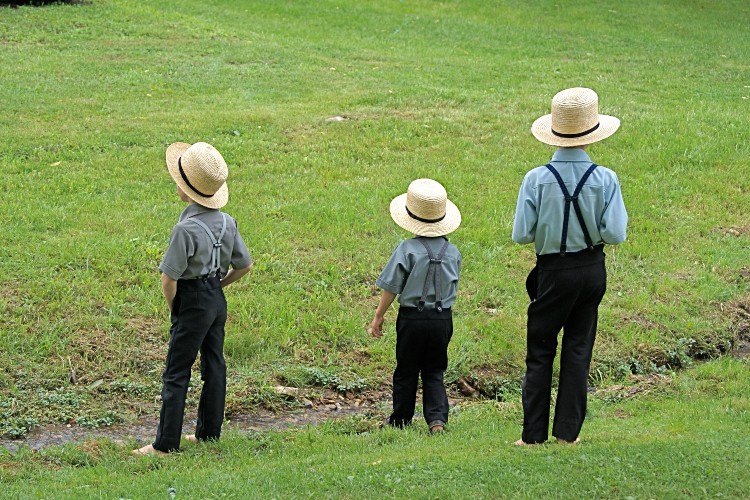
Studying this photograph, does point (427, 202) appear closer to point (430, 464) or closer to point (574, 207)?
point (574, 207)

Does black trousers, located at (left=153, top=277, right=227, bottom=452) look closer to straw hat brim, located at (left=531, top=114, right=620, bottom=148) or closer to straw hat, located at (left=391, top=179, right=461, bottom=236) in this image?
straw hat, located at (left=391, top=179, right=461, bottom=236)

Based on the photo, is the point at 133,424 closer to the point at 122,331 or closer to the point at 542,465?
the point at 122,331

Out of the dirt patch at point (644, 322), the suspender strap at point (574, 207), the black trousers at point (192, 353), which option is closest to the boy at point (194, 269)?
the black trousers at point (192, 353)

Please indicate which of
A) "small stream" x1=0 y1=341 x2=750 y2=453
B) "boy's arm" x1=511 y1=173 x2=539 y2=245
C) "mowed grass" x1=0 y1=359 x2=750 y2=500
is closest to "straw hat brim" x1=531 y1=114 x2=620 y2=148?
"boy's arm" x1=511 y1=173 x2=539 y2=245

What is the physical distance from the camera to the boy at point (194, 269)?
168 inches

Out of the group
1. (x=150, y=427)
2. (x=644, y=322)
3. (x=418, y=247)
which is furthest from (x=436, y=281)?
(x=644, y=322)

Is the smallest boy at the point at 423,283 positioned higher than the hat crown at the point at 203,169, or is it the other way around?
the hat crown at the point at 203,169

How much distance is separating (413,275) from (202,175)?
4.45ft

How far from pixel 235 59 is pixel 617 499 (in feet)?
47.2

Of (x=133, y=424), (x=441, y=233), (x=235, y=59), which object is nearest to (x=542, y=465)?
(x=441, y=233)

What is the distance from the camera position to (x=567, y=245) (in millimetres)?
4129

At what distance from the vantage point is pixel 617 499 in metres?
3.44

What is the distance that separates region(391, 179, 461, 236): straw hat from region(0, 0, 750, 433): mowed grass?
6.04 feet

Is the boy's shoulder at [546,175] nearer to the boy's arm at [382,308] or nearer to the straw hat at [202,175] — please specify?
the boy's arm at [382,308]
